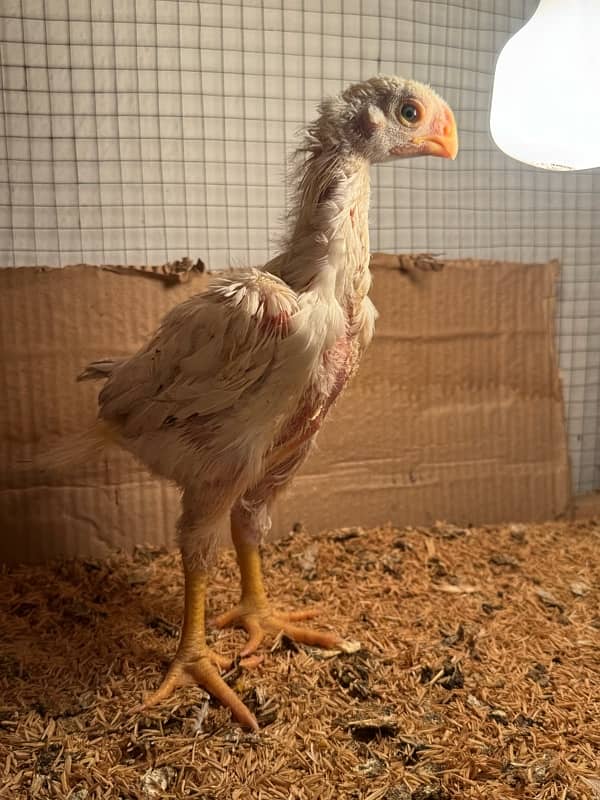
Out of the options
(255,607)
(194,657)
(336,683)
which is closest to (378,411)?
(255,607)

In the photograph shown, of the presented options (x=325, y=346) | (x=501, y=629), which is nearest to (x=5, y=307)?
(x=325, y=346)

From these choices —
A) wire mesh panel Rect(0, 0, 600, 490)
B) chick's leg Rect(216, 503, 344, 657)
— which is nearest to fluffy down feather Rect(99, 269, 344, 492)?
chick's leg Rect(216, 503, 344, 657)

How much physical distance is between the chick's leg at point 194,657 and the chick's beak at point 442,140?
52.7 inches

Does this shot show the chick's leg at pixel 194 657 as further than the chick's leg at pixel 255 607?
No

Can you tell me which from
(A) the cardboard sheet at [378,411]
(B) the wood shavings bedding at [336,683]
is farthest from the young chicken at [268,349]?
(A) the cardboard sheet at [378,411]

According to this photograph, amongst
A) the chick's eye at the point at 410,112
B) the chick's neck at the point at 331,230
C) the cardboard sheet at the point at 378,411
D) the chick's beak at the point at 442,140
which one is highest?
the chick's eye at the point at 410,112

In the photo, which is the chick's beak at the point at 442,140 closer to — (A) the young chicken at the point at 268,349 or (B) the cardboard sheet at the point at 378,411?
(A) the young chicken at the point at 268,349

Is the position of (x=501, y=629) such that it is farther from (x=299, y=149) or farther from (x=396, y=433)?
(x=299, y=149)

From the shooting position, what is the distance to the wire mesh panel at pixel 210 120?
92.8 inches

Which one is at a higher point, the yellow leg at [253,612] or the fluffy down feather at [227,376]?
the fluffy down feather at [227,376]

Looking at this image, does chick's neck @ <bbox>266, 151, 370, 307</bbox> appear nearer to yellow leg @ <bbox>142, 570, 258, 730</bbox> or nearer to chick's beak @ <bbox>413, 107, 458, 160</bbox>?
chick's beak @ <bbox>413, 107, 458, 160</bbox>

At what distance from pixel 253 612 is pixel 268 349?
3.59ft

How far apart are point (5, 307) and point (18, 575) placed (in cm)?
105

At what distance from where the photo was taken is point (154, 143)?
2.46m
